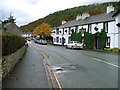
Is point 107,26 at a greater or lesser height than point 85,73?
greater

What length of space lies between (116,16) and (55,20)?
407ft

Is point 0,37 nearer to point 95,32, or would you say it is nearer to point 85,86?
point 85,86

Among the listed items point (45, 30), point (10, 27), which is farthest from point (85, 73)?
point (45, 30)

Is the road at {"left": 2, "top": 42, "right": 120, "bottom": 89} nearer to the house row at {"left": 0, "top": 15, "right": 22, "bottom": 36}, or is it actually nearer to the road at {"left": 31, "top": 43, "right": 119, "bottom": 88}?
the road at {"left": 31, "top": 43, "right": 119, "bottom": 88}

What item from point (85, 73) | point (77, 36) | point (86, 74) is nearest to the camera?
point (86, 74)

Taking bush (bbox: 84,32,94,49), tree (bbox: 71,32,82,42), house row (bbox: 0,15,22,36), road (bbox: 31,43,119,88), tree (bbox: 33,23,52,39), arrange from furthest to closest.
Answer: tree (bbox: 33,23,52,39) < tree (bbox: 71,32,82,42) < bush (bbox: 84,32,94,49) < house row (bbox: 0,15,22,36) < road (bbox: 31,43,119,88)

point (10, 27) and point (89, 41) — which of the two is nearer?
point (10, 27)

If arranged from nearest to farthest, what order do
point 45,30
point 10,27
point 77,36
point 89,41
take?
point 10,27 → point 89,41 → point 77,36 → point 45,30

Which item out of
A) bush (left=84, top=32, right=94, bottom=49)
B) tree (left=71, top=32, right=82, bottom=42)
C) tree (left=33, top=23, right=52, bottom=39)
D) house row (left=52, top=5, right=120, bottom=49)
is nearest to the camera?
house row (left=52, top=5, right=120, bottom=49)

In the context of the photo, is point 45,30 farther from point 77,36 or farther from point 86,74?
point 86,74

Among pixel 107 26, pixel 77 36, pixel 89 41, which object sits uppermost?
pixel 107 26

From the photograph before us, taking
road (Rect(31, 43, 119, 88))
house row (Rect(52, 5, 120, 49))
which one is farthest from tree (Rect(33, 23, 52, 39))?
road (Rect(31, 43, 119, 88))

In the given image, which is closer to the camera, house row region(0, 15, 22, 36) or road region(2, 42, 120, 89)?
road region(2, 42, 120, 89)

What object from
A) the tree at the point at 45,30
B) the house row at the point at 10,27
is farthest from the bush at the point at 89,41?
the tree at the point at 45,30
